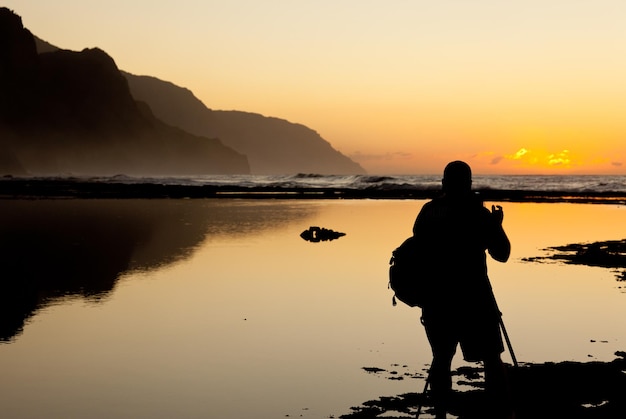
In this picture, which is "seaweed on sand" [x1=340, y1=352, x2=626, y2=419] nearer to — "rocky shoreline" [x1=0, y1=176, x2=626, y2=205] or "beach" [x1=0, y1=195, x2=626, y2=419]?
"beach" [x1=0, y1=195, x2=626, y2=419]

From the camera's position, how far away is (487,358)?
20.3 feet

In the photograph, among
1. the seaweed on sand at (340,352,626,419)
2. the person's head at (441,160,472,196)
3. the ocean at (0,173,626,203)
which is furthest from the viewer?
the ocean at (0,173,626,203)

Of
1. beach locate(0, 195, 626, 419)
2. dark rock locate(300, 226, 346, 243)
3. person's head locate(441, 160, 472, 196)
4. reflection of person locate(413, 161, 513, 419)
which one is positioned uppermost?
person's head locate(441, 160, 472, 196)

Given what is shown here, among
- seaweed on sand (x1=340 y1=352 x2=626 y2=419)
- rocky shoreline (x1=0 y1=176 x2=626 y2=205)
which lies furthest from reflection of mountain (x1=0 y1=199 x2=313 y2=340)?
rocky shoreline (x1=0 y1=176 x2=626 y2=205)

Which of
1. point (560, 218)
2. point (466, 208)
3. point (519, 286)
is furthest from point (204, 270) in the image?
point (560, 218)

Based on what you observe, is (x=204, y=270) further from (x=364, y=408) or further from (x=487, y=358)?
(x=487, y=358)

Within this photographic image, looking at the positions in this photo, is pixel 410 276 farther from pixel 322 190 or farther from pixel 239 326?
pixel 322 190

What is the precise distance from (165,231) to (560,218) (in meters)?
17.6

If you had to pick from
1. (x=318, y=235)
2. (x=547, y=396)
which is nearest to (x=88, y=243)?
(x=318, y=235)

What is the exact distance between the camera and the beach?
7355 millimetres

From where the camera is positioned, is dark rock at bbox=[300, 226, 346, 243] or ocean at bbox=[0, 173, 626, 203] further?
ocean at bbox=[0, 173, 626, 203]

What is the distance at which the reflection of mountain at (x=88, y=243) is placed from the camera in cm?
1311

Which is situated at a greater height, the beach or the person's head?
the person's head

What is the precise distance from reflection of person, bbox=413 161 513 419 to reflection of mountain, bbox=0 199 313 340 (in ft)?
19.2
